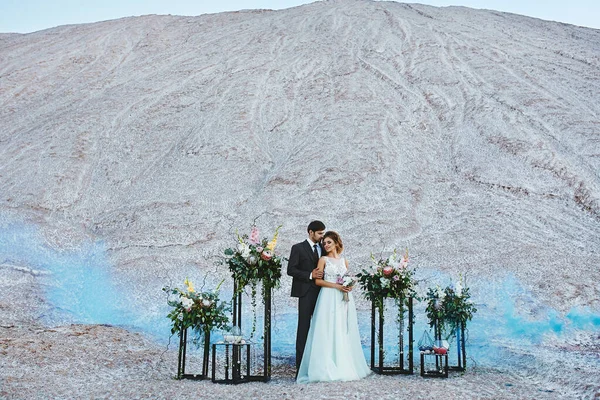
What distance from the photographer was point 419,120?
73.5 ft

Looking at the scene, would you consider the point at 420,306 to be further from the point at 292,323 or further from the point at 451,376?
the point at 451,376

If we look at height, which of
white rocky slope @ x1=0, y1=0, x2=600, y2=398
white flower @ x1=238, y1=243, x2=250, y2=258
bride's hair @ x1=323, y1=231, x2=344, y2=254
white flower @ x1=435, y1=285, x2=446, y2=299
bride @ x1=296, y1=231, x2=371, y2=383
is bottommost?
bride @ x1=296, y1=231, x2=371, y2=383

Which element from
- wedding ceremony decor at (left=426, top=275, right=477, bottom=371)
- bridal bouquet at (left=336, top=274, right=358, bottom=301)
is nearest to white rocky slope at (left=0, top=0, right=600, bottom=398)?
wedding ceremony decor at (left=426, top=275, right=477, bottom=371)

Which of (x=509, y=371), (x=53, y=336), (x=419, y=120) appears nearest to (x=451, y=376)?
(x=509, y=371)

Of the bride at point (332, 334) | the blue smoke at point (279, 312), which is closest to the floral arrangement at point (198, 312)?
the bride at point (332, 334)

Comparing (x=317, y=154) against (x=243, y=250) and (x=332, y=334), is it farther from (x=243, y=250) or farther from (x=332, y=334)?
(x=332, y=334)

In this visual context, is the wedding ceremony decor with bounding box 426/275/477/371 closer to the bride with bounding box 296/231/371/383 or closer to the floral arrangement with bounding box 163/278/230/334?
the bride with bounding box 296/231/371/383

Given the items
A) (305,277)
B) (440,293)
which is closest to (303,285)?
(305,277)

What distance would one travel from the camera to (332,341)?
25.1ft

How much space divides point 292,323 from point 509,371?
4.88 metres

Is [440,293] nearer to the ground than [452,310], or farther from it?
farther from it


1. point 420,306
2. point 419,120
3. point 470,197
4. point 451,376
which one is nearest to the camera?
point 451,376

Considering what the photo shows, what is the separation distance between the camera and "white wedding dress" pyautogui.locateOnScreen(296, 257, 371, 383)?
295 inches

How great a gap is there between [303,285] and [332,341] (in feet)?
2.36
